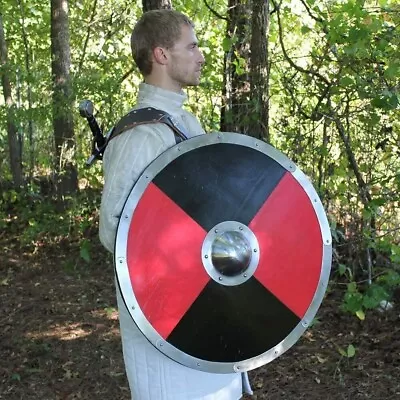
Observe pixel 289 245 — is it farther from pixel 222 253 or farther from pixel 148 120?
pixel 148 120

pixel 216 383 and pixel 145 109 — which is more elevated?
pixel 145 109

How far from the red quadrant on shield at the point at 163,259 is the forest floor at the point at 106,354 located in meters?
1.78

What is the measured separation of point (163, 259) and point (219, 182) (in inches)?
9.9

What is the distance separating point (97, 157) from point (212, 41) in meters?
3.66

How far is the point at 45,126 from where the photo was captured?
6859mm

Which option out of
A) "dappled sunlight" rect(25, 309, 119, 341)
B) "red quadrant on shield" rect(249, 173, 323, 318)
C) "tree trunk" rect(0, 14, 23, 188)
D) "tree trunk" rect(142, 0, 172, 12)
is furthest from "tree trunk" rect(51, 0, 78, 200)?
"red quadrant on shield" rect(249, 173, 323, 318)

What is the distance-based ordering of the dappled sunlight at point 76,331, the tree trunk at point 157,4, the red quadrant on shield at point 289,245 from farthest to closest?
the dappled sunlight at point 76,331
the tree trunk at point 157,4
the red quadrant on shield at point 289,245

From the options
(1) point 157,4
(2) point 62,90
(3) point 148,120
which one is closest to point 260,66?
(1) point 157,4

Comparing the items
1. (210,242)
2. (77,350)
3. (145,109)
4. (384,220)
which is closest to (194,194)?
(210,242)

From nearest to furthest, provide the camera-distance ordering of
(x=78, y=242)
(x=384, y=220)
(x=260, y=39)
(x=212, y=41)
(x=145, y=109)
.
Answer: (x=145, y=109), (x=384, y=220), (x=260, y=39), (x=212, y=41), (x=78, y=242)

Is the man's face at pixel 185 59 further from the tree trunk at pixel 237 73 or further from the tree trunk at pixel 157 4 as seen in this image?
the tree trunk at pixel 237 73

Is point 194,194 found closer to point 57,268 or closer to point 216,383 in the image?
point 216,383

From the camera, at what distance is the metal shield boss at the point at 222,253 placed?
162 cm

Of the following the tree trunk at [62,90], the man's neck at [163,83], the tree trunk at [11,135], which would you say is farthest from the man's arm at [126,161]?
the tree trunk at [11,135]
